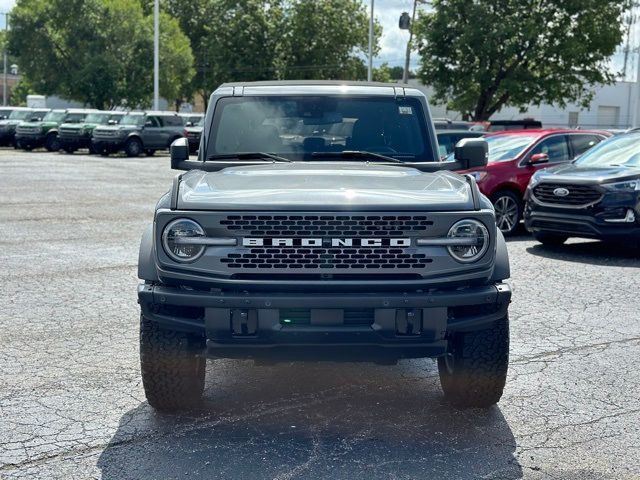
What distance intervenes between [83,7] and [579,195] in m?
46.7

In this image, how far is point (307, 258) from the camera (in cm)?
455

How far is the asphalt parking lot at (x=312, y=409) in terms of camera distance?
14.6 feet

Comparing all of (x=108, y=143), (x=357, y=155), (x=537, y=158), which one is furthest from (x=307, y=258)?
(x=108, y=143)

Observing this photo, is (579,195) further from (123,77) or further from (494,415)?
(123,77)

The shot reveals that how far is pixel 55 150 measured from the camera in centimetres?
3938

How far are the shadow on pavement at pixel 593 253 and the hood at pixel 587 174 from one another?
0.93 meters

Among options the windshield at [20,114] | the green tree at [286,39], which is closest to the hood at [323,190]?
the windshield at [20,114]

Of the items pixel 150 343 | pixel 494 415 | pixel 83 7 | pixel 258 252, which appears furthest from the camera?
pixel 83 7

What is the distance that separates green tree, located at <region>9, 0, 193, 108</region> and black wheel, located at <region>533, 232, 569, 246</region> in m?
44.0

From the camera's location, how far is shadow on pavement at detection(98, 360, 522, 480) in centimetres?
438

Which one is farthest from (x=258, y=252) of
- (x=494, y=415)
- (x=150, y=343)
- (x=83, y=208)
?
(x=83, y=208)

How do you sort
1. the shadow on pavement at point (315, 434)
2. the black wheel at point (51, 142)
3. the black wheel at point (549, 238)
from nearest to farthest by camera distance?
the shadow on pavement at point (315, 434), the black wheel at point (549, 238), the black wheel at point (51, 142)

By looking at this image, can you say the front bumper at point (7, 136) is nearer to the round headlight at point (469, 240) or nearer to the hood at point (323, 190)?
the hood at point (323, 190)

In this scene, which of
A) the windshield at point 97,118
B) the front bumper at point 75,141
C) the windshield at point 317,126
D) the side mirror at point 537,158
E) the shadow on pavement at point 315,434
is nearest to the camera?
the shadow on pavement at point 315,434
